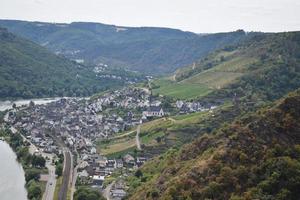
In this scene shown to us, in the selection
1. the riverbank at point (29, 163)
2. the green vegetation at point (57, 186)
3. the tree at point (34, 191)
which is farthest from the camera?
the riverbank at point (29, 163)

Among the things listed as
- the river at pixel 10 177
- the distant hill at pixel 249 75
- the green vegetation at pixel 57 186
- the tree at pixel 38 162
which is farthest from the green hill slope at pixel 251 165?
the distant hill at pixel 249 75

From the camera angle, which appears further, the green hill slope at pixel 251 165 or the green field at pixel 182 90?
the green field at pixel 182 90

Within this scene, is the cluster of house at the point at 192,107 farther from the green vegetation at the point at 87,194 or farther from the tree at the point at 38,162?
the green vegetation at the point at 87,194

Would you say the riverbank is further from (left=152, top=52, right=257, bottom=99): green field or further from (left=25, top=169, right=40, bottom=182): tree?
(left=152, top=52, right=257, bottom=99): green field

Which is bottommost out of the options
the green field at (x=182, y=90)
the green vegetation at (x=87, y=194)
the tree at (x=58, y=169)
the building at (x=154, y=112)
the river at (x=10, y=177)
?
the river at (x=10, y=177)

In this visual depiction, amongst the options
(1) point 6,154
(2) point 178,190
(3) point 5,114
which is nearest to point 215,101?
(1) point 6,154

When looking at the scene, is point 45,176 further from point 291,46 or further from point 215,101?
point 291,46
